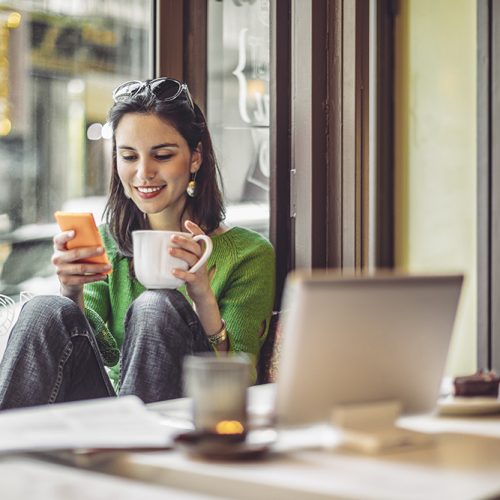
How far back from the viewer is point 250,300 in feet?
7.45

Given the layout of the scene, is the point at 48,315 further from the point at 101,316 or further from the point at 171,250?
the point at 101,316

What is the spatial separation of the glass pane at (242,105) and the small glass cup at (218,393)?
1.78 meters

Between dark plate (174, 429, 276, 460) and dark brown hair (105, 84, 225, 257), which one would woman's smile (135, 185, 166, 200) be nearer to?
dark brown hair (105, 84, 225, 257)

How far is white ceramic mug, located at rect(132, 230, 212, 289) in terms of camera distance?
188 centimetres

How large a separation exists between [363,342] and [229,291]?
1246 mm

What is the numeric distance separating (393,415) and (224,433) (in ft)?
Result: 0.74

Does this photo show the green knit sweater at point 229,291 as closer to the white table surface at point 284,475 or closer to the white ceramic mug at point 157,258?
the white ceramic mug at point 157,258

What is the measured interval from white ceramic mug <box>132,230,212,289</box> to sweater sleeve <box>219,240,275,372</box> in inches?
14.0

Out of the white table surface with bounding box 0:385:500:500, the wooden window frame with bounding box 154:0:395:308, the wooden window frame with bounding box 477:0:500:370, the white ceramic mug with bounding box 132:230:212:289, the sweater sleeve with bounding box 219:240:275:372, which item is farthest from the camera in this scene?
the wooden window frame with bounding box 477:0:500:370

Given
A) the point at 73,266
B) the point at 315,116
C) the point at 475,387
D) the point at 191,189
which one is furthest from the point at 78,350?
the point at 315,116

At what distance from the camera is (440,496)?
2.72 ft

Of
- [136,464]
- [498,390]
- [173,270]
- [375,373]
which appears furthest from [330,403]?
[173,270]

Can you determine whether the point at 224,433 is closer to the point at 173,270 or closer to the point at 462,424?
the point at 462,424

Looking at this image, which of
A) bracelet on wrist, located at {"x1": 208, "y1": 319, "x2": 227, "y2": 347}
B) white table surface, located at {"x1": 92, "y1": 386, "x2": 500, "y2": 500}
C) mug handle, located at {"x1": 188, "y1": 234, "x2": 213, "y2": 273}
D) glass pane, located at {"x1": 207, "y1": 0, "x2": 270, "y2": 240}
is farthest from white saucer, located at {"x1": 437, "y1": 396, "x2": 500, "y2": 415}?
glass pane, located at {"x1": 207, "y1": 0, "x2": 270, "y2": 240}
